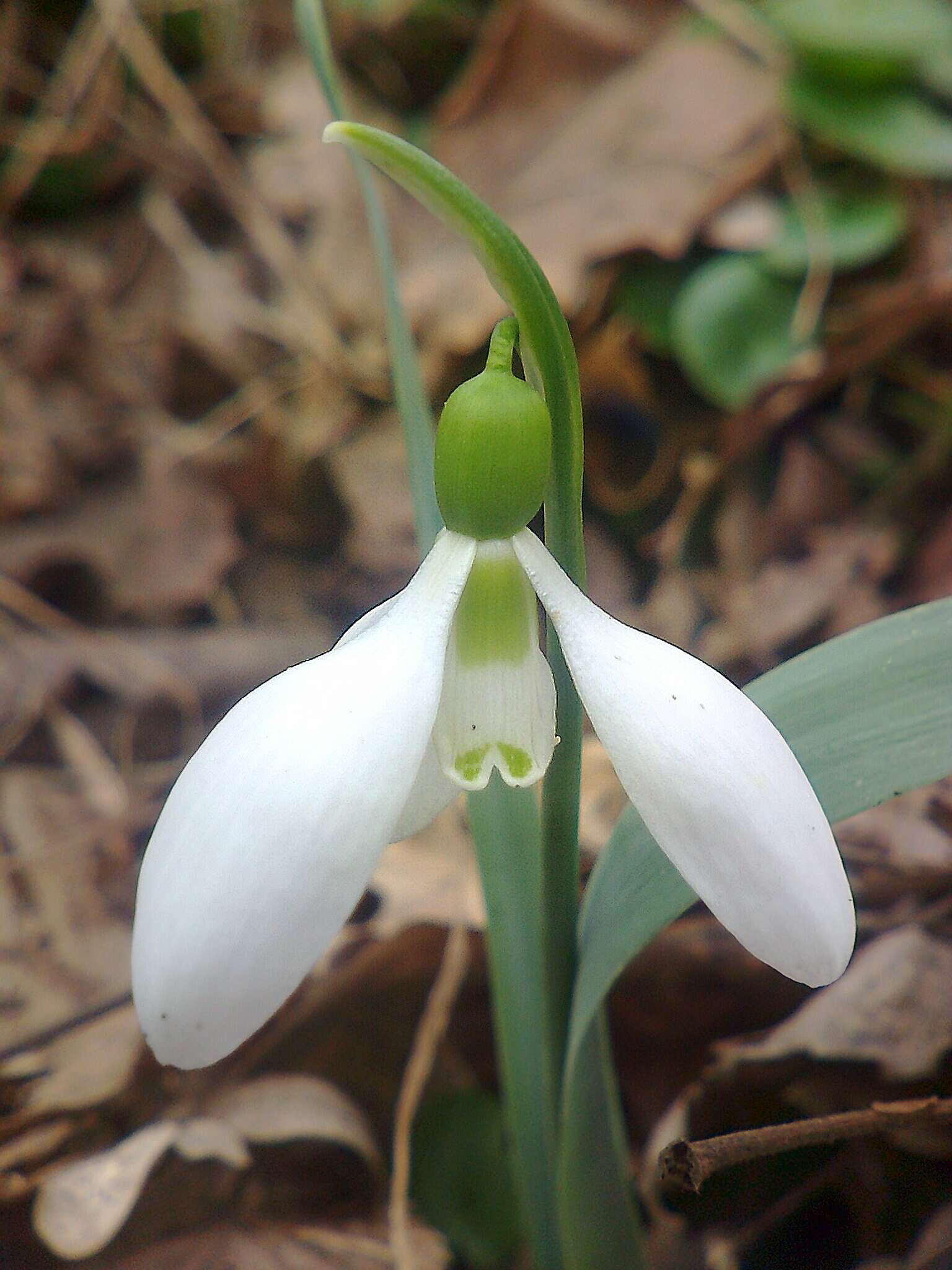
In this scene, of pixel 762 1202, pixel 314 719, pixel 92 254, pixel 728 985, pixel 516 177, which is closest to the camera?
pixel 314 719

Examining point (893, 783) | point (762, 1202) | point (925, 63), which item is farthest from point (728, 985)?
point (925, 63)

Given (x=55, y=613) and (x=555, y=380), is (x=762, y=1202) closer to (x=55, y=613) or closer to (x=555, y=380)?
(x=555, y=380)

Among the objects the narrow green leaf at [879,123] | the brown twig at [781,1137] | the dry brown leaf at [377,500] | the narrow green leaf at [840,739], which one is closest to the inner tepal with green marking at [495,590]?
the narrow green leaf at [840,739]

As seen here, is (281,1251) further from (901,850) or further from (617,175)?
(617,175)

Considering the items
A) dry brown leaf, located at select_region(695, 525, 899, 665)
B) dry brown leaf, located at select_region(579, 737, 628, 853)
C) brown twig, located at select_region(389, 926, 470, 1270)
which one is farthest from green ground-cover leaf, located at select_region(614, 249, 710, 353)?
brown twig, located at select_region(389, 926, 470, 1270)

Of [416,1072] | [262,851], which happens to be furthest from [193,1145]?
[262,851]

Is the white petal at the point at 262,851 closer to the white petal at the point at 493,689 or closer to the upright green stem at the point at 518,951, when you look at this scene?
the white petal at the point at 493,689
